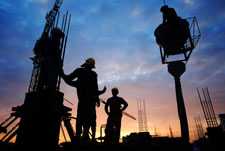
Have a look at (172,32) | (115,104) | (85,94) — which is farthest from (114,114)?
(172,32)

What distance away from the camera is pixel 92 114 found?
4.80 metres

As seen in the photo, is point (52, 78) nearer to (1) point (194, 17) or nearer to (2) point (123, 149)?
(2) point (123, 149)

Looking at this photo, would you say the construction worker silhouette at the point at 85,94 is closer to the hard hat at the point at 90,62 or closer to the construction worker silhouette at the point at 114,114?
the hard hat at the point at 90,62

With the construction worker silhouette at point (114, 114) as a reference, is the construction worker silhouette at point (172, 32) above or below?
above

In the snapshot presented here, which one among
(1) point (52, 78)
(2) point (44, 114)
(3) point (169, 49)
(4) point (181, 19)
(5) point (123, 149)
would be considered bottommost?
(5) point (123, 149)

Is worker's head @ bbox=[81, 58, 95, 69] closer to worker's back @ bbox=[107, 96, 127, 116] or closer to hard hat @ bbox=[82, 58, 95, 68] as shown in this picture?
hard hat @ bbox=[82, 58, 95, 68]

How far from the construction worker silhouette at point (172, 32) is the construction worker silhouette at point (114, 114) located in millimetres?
7392

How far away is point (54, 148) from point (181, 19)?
1204 centimetres

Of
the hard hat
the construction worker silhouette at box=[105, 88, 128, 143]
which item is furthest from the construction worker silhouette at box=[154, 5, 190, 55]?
the hard hat

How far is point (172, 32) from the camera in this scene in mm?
12031

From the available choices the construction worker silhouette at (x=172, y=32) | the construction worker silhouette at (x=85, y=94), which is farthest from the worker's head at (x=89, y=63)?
the construction worker silhouette at (x=172, y=32)

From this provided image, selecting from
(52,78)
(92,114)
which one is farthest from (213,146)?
(52,78)

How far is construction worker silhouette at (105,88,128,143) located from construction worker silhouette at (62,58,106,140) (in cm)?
115

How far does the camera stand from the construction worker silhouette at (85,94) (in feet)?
15.2
